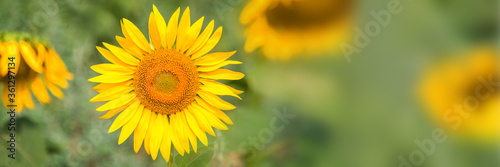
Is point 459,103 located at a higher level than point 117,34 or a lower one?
lower

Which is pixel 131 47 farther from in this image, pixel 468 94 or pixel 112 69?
pixel 468 94

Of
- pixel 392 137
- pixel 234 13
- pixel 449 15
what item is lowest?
pixel 392 137

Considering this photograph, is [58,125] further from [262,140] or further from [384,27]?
[384,27]

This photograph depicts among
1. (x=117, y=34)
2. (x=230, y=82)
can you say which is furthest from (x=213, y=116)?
(x=117, y=34)

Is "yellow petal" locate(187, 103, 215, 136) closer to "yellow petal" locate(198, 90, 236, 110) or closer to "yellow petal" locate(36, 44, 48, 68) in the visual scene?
"yellow petal" locate(198, 90, 236, 110)

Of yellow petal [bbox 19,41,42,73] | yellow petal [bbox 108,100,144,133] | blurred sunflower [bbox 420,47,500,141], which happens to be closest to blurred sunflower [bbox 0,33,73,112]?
yellow petal [bbox 19,41,42,73]

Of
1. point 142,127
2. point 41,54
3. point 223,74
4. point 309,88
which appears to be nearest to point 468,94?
point 309,88
